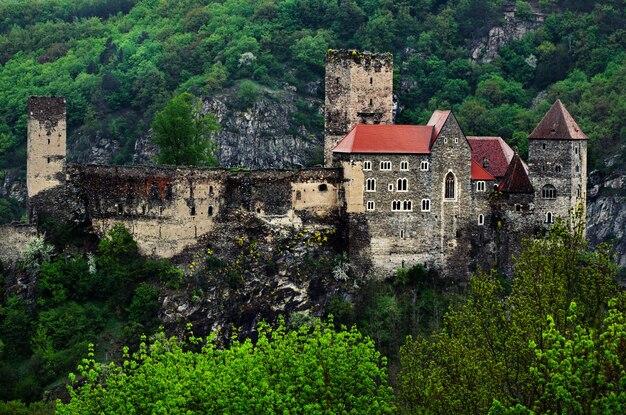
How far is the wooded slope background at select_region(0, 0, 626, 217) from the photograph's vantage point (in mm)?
137000

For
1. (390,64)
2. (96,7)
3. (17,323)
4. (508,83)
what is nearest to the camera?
(17,323)

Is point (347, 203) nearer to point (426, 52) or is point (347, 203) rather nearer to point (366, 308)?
point (366, 308)

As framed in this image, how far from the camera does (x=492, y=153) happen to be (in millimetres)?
87625

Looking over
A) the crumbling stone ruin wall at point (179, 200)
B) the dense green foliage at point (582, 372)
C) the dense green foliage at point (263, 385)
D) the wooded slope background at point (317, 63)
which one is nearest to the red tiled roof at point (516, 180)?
the crumbling stone ruin wall at point (179, 200)

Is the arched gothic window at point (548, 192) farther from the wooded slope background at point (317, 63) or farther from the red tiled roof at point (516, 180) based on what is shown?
the wooded slope background at point (317, 63)

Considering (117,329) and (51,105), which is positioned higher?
(51,105)

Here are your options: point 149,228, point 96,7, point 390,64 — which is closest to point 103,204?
point 149,228

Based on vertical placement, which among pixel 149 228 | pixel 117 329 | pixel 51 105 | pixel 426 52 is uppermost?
pixel 426 52

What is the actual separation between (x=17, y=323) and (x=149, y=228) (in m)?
9.17

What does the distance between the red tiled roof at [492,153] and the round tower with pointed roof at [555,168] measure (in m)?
2.29

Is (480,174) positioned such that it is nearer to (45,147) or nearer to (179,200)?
(179,200)

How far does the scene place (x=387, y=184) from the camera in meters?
85.1

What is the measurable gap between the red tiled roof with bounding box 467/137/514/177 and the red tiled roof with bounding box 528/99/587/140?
9.47ft

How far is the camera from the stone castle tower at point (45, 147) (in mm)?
86062
